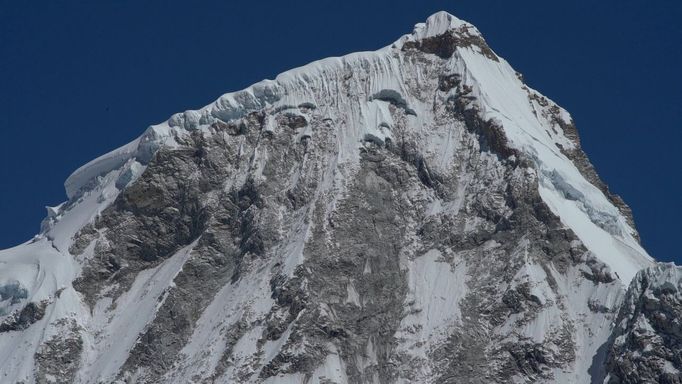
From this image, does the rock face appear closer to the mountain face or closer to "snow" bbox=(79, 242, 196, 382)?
the mountain face

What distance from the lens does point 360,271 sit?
183 meters

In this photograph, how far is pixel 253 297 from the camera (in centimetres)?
18250

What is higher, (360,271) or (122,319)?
(360,271)

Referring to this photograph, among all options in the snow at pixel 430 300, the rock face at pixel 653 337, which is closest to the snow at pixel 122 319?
the snow at pixel 430 300

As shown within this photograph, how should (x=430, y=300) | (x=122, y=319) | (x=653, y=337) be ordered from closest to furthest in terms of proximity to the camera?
1. (x=653, y=337)
2. (x=430, y=300)
3. (x=122, y=319)

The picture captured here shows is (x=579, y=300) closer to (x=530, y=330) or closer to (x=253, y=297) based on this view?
(x=530, y=330)

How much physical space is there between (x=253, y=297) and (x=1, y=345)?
2002 centimetres

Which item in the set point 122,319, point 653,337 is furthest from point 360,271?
point 653,337

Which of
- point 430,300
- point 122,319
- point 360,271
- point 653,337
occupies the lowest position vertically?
point 653,337

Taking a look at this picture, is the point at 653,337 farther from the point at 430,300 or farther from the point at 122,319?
the point at 122,319

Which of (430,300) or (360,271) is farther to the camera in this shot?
(360,271)

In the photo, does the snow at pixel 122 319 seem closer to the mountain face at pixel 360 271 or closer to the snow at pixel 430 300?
the mountain face at pixel 360 271

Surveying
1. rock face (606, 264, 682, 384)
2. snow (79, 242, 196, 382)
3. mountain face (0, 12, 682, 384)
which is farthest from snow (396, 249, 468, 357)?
snow (79, 242, 196, 382)

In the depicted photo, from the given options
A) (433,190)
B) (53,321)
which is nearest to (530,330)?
(433,190)
